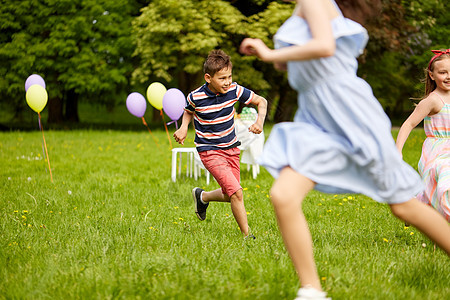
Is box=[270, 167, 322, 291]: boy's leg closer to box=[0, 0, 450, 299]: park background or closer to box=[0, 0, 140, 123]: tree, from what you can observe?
box=[0, 0, 450, 299]: park background

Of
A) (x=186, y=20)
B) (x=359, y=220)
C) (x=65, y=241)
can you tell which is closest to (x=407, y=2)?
(x=186, y=20)

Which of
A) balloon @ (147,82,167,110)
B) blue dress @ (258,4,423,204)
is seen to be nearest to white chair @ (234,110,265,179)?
balloon @ (147,82,167,110)

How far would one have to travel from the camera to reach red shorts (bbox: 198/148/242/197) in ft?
13.9

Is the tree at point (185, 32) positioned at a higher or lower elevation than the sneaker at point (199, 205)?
lower

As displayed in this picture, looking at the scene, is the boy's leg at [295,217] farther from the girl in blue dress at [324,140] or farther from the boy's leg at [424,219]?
the boy's leg at [424,219]

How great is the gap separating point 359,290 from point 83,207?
11.9 feet

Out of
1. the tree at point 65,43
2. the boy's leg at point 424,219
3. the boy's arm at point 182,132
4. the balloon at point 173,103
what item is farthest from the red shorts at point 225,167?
the tree at point 65,43

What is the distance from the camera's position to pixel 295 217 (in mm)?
2410

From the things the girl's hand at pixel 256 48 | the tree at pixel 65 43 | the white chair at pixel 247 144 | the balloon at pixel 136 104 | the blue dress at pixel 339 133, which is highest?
the girl's hand at pixel 256 48

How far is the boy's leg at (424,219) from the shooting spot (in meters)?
2.61

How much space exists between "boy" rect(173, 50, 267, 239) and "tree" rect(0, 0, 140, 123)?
54.8 feet

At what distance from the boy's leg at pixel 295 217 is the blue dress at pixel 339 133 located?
0.06 metres

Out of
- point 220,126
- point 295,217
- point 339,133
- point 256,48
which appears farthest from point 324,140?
point 220,126

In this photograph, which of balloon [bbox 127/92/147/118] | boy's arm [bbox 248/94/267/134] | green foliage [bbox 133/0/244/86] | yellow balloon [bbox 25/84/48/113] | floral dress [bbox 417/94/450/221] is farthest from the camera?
green foliage [bbox 133/0/244/86]
